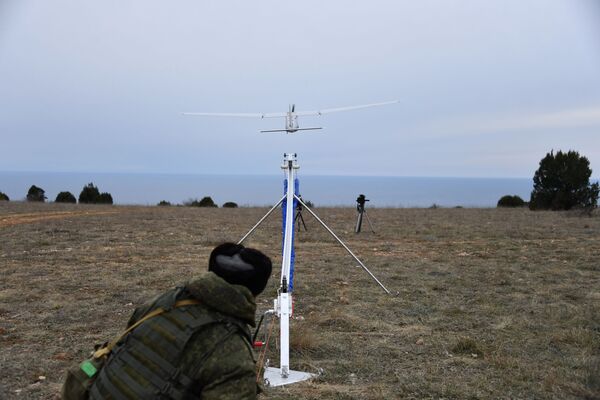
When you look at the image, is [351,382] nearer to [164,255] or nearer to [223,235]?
[164,255]

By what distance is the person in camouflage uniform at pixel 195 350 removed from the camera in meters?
1.71

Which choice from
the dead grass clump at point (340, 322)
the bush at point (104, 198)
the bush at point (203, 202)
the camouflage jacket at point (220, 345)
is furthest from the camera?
the bush at point (104, 198)

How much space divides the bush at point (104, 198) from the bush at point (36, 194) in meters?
3.04

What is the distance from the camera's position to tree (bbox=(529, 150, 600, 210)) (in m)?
25.4

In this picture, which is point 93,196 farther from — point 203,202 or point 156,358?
point 156,358

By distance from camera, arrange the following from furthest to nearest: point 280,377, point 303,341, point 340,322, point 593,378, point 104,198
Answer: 1. point 104,198
2. point 340,322
3. point 303,341
4. point 280,377
5. point 593,378

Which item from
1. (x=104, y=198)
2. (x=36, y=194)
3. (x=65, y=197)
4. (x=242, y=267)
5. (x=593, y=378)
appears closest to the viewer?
(x=242, y=267)

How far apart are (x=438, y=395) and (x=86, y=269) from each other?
6.71 m

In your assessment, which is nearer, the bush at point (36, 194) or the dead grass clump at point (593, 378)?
the dead grass clump at point (593, 378)

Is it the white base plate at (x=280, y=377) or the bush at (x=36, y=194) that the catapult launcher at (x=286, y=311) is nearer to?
the white base plate at (x=280, y=377)

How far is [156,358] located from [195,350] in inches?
5.4

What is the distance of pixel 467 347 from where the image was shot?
510cm

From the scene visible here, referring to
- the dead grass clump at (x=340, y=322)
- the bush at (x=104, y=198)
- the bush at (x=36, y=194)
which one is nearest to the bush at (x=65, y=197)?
the bush at (x=36, y=194)

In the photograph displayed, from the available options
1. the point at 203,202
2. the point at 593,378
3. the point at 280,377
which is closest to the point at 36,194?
the point at 203,202
